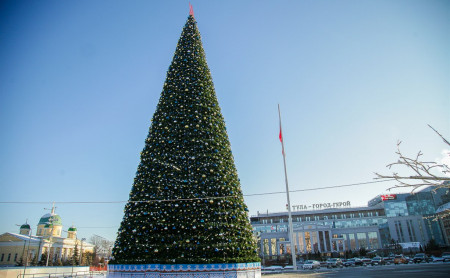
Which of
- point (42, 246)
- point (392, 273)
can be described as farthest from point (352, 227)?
point (42, 246)

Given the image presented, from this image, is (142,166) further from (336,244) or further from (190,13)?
(336,244)

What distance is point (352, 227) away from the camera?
84.9 meters

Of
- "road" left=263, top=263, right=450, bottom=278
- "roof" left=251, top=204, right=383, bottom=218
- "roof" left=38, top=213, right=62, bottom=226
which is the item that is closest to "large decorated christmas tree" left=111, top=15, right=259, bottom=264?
"road" left=263, top=263, right=450, bottom=278

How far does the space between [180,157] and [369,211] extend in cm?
9715

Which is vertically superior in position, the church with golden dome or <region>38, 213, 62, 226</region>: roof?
<region>38, 213, 62, 226</region>: roof

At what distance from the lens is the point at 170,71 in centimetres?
1497

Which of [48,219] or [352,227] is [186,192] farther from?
[352,227]

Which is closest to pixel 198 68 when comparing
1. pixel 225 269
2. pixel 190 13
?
pixel 190 13

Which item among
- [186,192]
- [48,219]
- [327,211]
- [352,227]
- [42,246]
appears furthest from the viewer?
[327,211]

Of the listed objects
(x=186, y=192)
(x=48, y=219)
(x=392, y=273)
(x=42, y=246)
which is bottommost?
(x=392, y=273)

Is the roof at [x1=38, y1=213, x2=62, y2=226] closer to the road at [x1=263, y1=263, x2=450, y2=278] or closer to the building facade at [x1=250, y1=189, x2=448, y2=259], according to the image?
the building facade at [x1=250, y1=189, x2=448, y2=259]

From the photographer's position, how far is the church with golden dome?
58.9 meters

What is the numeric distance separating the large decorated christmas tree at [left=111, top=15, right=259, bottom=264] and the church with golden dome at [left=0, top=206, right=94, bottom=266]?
53.0m

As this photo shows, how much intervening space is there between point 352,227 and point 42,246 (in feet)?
284
